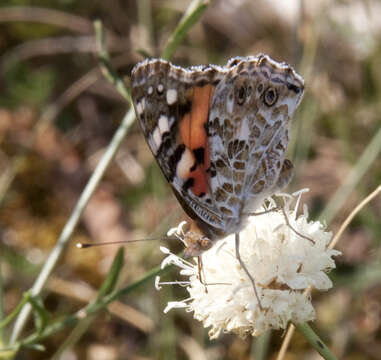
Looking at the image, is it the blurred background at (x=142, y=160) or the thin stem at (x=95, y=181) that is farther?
the blurred background at (x=142, y=160)

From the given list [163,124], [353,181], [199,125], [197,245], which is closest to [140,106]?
[163,124]

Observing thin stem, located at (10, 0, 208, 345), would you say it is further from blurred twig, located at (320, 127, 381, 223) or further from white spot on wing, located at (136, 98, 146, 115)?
blurred twig, located at (320, 127, 381, 223)

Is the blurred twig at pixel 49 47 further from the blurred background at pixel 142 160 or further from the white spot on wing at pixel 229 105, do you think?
the white spot on wing at pixel 229 105

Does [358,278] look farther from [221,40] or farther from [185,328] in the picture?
[221,40]

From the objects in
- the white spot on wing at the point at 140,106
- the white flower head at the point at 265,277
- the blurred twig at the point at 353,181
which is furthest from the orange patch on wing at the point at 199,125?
the blurred twig at the point at 353,181

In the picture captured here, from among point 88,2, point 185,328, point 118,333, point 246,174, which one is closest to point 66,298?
point 118,333

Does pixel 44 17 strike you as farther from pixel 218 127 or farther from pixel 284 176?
pixel 284 176

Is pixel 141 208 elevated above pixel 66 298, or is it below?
above
